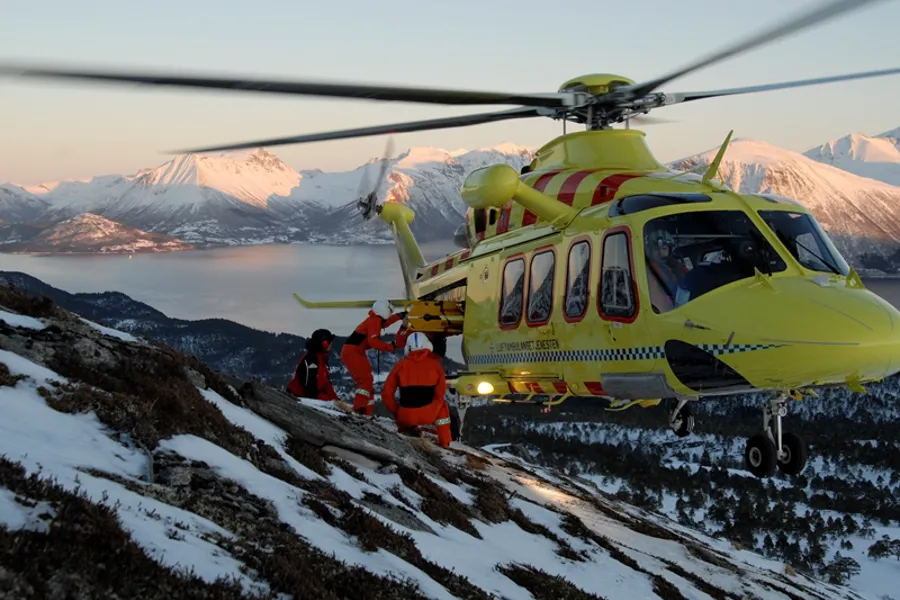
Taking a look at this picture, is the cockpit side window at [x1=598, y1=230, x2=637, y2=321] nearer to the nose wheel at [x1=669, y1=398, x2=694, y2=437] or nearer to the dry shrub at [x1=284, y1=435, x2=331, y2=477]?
the nose wheel at [x1=669, y1=398, x2=694, y2=437]

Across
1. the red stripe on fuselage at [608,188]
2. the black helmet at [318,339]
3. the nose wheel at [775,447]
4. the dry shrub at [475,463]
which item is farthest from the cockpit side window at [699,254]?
the black helmet at [318,339]

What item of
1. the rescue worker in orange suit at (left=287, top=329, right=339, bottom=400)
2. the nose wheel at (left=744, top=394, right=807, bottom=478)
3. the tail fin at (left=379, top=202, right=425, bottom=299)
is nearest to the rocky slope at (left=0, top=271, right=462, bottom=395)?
the tail fin at (left=379, top=202, right=425, bottom=299)

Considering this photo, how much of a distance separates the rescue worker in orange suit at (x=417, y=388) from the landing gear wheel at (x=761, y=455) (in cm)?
560

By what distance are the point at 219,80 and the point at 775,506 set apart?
11233cm

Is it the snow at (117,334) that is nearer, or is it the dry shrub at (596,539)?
the snow at (117,334)

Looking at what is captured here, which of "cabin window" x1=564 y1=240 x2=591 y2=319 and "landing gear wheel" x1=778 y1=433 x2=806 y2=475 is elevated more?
"cabin window" x1=564 y1=240 x2=591 y2=319

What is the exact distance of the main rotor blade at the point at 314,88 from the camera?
6930 millimetres

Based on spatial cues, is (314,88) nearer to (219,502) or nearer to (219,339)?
(219,502)

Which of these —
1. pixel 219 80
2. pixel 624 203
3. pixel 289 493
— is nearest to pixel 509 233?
pixel 624 203

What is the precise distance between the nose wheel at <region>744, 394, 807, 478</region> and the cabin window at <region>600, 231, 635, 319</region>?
7.10 feet

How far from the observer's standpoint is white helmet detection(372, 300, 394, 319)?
53.0ft

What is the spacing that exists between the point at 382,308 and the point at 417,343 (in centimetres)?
210

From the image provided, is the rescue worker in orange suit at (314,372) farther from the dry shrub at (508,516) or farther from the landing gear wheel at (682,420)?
the landing gear wheel at (682,420)

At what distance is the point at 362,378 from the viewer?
1581cm
